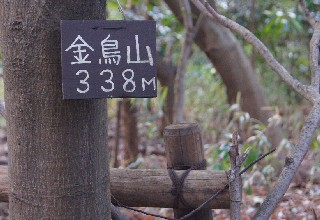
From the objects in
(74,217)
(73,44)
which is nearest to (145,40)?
(73,44)

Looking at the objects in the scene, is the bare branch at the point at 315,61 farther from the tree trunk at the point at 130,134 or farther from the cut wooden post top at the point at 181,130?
the tree trunk at the point at 130,134

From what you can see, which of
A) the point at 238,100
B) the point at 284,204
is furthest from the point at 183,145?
the point at 238,100

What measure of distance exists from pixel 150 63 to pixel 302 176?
306cm

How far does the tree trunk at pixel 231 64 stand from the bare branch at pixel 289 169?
245 centimetres

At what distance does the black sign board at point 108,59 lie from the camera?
98cm

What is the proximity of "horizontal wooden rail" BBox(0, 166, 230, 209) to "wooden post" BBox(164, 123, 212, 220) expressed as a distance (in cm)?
8

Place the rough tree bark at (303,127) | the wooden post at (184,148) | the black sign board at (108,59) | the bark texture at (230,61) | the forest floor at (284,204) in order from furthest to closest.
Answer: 1. the bark texture at (230,61)
2. the forest floor at (284,204)
3. the wooden post at (184,148)
4. the rough tree bark at (303,127)
5. the black sign board at (108,59)

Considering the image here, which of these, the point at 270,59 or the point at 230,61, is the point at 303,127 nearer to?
the point at 270,59

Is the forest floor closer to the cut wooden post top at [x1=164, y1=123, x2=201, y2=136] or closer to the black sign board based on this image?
the cut wooden post top at [x1=164, y1=123, x2=201, y2=136]

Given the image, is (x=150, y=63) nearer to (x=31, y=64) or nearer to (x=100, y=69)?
(x=100, y=69)

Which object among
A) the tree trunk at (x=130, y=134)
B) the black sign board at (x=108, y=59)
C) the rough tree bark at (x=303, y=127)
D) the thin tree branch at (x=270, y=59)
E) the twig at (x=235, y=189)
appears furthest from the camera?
the tree trunk at (x=130, y=134)

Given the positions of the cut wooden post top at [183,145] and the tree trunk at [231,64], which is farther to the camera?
the tree trunk at [231,64]

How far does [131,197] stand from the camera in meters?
1.59

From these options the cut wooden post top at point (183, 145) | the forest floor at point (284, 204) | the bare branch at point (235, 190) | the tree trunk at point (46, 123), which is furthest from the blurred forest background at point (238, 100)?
the tree trunk at point (46, 123)
